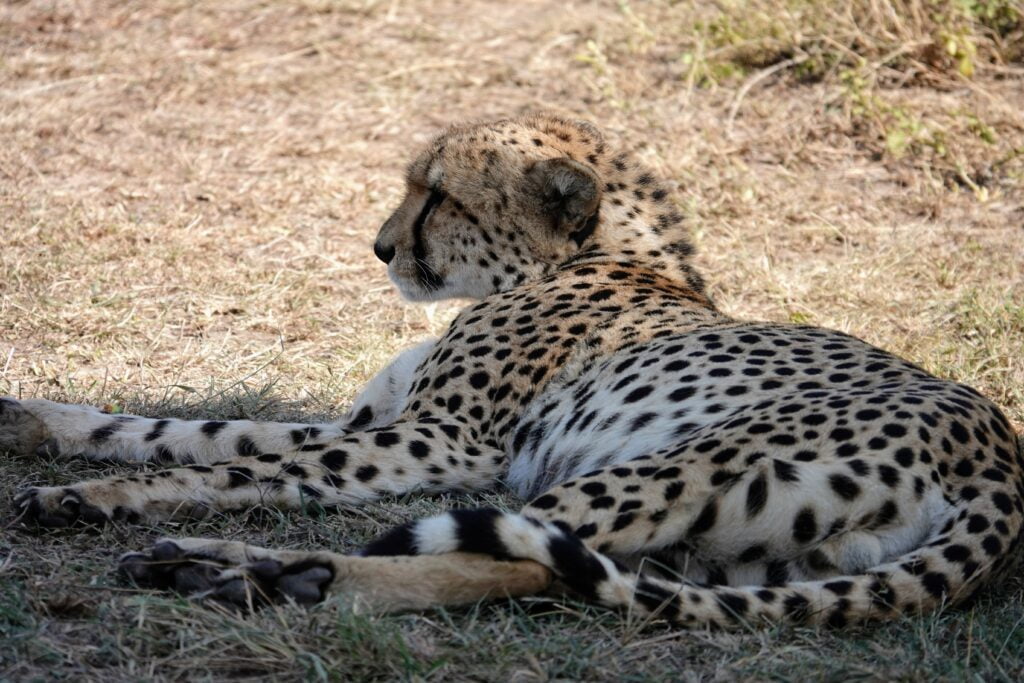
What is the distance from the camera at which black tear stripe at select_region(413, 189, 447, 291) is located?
3.92 meters

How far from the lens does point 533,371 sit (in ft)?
11.2

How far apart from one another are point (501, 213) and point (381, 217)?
1.93 meters

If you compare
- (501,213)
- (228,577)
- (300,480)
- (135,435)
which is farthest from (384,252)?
(228,577)

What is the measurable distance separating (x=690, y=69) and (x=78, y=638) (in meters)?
5.03

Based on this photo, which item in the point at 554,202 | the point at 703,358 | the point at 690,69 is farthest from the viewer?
the point at 690,69

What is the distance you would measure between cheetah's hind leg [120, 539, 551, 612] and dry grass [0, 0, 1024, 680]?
0.15 ft

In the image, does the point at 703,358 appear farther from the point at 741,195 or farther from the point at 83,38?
the point at 83,38

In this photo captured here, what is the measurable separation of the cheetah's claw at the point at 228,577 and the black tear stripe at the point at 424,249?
1.61 metres

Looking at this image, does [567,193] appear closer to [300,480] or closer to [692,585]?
[300,480]

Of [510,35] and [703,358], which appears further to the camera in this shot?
[510,35]

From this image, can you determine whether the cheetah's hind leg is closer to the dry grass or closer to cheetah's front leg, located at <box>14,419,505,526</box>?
the dry grass

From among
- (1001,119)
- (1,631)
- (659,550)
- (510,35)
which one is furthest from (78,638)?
(510,35)

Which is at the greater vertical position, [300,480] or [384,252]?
[384,252]

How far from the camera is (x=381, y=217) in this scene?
224 inches
